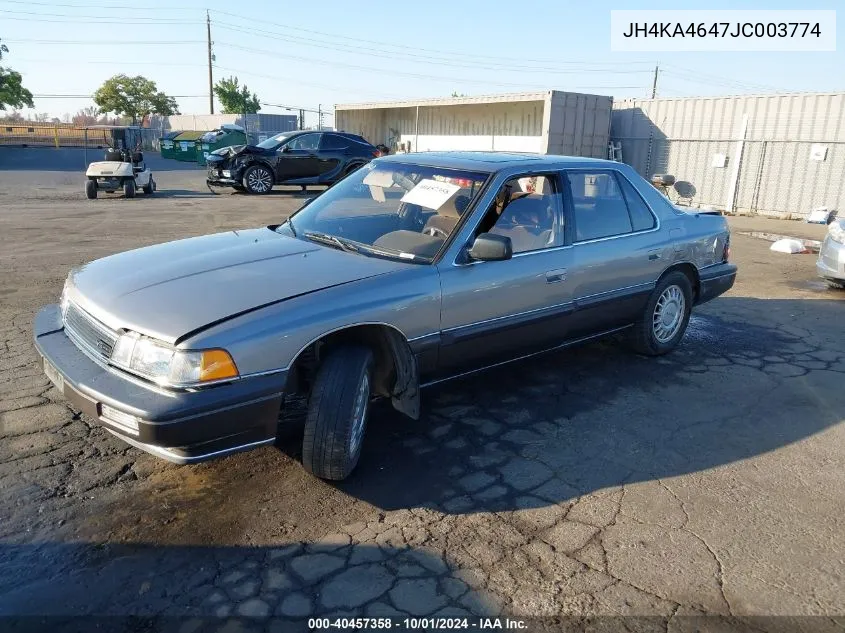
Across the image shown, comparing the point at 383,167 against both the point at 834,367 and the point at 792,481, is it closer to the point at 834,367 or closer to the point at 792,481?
the point at 792,481

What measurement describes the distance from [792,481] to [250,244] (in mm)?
3406

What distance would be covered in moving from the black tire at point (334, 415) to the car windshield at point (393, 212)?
2.63ft

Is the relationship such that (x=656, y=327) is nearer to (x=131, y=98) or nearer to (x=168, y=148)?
(x=168, y=148)

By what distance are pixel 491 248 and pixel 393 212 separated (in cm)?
84

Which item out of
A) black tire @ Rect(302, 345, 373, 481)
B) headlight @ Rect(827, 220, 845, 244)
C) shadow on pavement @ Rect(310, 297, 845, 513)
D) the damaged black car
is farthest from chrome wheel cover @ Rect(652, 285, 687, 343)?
the damaged black car

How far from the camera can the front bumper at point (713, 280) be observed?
5.57 meters

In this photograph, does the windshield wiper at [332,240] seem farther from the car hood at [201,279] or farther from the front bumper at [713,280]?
the front bumper at [713,280]

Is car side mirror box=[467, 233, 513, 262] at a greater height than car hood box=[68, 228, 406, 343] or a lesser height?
greater

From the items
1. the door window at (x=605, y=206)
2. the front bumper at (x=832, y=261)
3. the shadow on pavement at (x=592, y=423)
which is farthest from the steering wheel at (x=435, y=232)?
A: the front bumper at (x=832, y=261)

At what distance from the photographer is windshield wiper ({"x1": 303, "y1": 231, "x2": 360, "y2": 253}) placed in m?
3.85

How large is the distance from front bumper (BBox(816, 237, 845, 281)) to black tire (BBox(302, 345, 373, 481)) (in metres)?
6.81

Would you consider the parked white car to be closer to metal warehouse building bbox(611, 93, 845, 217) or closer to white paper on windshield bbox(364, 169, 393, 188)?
white paper on windshield bbox(364, 169, 393, 188)

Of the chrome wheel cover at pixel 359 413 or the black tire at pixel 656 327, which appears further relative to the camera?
the black tire at pixel 656 327

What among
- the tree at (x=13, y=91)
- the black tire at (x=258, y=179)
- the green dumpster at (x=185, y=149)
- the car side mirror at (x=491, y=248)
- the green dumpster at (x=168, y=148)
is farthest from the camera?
the tree at (x=13, y=91)
